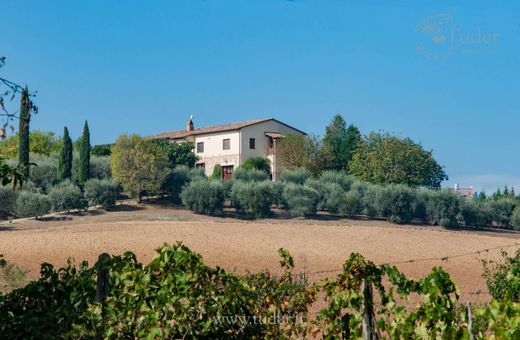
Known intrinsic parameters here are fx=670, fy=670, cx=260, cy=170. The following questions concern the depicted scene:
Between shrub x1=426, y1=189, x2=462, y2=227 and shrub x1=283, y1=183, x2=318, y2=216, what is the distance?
8256 mm

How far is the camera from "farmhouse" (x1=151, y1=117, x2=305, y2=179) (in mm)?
62312

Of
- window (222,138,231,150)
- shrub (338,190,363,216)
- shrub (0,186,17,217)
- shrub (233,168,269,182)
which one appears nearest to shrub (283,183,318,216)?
shrub (338,190,363,216)

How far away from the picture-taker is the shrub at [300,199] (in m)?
43.3

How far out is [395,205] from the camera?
149 feet

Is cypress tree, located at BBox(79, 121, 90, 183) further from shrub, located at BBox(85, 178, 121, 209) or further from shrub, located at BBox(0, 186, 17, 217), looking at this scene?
shrub, located at BBox(0, 186, 17, 217)

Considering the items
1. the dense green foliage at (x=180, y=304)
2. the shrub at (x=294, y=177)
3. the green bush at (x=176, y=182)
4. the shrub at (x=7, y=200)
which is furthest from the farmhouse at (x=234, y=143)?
the dense green foliage at (x=180, y=304)

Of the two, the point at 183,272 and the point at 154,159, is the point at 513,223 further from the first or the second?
the point at 183,272

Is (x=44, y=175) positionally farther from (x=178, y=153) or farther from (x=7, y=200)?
(x=178, y=153)

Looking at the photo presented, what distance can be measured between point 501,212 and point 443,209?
25.1 ft

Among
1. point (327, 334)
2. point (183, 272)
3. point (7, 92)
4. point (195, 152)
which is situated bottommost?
point (327, 334)

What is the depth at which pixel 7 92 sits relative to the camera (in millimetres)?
5270

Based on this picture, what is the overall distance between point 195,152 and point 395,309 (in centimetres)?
6031

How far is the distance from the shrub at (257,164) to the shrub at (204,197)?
1379 cm

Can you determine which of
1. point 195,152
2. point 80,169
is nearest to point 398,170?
point 195,152
